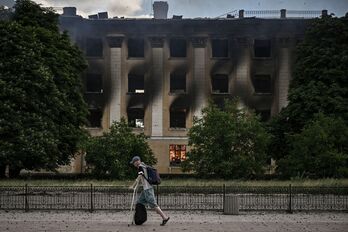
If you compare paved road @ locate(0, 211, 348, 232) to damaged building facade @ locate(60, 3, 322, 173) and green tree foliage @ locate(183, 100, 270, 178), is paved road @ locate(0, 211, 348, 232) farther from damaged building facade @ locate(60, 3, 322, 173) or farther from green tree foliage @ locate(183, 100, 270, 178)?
damaged building facade @ locate(60, 3, 322, 173)

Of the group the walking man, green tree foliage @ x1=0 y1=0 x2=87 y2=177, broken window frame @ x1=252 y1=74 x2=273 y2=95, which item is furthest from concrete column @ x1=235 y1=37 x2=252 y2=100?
the walking man

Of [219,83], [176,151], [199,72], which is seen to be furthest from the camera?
[219,83]

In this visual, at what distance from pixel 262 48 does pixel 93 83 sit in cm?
1699

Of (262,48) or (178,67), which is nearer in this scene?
(178,67)

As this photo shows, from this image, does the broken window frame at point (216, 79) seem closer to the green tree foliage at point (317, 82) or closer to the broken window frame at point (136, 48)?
the broken window frame at point (136, 48)

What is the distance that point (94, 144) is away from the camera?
4131 cm

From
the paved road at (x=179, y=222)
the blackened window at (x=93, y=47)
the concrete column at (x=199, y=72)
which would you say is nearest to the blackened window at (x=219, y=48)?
the concrete column at (x=199, y=72)

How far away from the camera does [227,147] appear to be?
1603 inches

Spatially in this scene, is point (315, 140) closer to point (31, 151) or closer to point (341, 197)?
point (341, 197)

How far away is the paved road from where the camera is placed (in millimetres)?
18531

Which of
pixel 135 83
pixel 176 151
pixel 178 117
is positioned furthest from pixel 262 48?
pixel 176 151

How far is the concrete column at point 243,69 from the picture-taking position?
62.1m

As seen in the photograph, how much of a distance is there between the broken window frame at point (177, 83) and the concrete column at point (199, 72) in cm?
119

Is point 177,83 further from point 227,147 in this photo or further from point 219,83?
point 227,147
